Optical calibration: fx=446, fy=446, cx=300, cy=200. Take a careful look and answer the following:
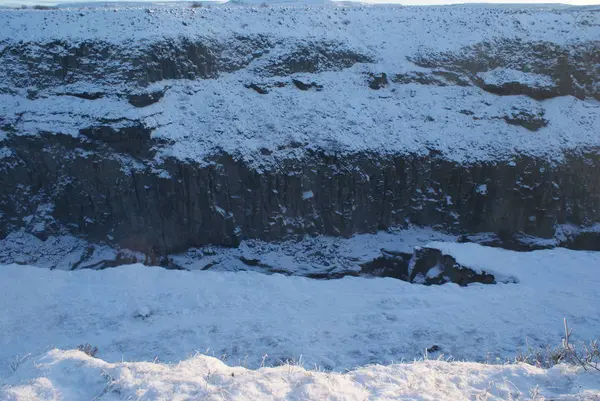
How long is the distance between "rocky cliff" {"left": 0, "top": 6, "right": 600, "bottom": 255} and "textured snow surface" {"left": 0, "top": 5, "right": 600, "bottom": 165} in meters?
0.08

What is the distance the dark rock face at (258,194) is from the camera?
54.0ft

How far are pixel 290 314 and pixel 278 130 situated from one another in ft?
31.6

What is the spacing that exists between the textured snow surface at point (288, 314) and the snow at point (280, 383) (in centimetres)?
340

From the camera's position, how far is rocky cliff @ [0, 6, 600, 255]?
16609mm

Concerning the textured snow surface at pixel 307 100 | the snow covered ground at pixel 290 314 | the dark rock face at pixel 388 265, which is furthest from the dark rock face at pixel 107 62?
the dark rock face at pixel 388 265

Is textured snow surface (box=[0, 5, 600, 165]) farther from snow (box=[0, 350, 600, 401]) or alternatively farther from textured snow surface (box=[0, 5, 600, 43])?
snow (box=[0, 350, 600, 401])

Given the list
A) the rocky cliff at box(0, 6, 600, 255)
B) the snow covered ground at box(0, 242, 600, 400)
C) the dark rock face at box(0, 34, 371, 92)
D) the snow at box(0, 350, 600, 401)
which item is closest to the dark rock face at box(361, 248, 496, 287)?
the snow covered ground at box(0, 242, 600, 400)

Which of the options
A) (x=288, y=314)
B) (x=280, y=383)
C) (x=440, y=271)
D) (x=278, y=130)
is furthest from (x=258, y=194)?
(x=280, y=383)

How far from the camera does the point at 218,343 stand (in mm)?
9000

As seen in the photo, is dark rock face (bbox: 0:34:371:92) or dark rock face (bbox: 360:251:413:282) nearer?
dark rock face (bbox: 360:251:413:282)

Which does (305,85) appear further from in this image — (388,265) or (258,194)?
(388,265)

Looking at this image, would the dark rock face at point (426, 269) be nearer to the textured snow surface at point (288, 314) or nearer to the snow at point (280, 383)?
the textured snow surface at point (288, 314)

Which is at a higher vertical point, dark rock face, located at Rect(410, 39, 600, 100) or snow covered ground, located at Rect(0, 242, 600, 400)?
dark rock face, located at Rect(410, 39, 600, 100)

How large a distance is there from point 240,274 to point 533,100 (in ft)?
50.6
